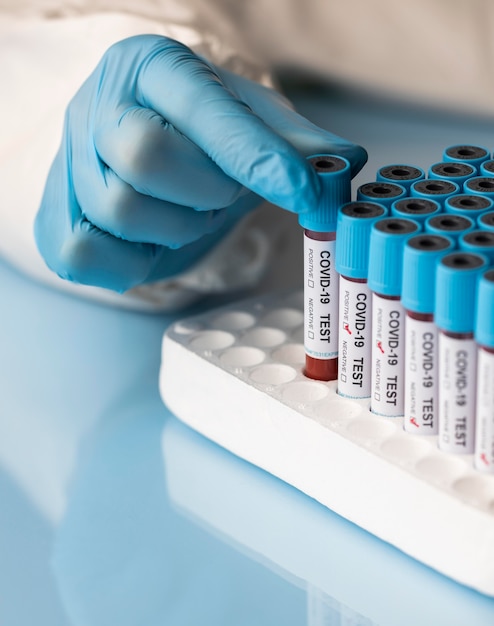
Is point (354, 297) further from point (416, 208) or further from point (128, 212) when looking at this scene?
point (128, 212)

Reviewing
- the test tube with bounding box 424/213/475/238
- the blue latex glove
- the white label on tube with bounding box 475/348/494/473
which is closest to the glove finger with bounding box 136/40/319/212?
the blue latex glove

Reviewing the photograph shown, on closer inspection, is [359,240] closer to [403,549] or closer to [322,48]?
[403,549]

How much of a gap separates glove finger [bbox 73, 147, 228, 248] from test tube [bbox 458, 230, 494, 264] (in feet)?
1.10

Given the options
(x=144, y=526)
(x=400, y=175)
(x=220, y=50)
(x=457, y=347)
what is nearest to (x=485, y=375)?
(x=457, y=347)

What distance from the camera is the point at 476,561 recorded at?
2.69ft

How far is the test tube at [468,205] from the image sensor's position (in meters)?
0.91

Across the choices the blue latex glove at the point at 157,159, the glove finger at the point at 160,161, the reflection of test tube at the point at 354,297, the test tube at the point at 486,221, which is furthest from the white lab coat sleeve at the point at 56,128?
the test tube at the point at 486,221

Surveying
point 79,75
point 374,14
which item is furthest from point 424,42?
point 79,75

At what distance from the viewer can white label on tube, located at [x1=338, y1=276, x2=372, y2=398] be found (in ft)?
3.04

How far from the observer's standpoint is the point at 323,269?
0.95 m

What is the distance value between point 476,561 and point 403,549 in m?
0.08

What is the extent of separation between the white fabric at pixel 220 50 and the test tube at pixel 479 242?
0.50 m

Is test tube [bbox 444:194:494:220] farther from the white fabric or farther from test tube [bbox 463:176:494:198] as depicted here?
the white fabric

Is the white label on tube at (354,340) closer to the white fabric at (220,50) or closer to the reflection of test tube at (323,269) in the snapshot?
the reflection of test tube at (323,269)
